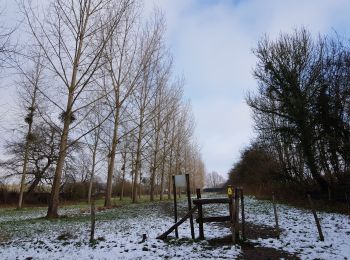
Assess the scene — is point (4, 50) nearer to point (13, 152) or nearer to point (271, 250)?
point (271, 250)

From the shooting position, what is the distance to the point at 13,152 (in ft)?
134

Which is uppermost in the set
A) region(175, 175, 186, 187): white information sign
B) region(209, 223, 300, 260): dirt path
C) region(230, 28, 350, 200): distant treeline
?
region(230, 28, 350, 200): distant treeline

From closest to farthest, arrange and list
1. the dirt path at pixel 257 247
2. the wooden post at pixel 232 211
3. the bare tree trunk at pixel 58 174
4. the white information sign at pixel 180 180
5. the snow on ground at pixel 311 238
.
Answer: the dirt path at pixel 257 247
the snow on ground at pixel 311 238
the wooden post at pixel 232 211
the white information sign at pixel 180 180
the bare tree trunk at pixel 58 174

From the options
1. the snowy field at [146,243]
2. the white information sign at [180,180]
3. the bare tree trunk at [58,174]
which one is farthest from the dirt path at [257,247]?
the bare tree trunk at [58,174]

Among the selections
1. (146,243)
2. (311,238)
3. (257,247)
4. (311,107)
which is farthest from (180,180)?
(311,107)

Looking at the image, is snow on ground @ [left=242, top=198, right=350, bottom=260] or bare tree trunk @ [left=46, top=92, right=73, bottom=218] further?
bare tree trunk @ [left=46, top=92, right=73, bottom=218]

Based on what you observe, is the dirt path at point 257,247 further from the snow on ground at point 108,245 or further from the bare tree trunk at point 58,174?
the bare tree trunk at point 58,174

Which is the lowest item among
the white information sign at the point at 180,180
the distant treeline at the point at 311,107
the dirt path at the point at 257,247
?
the dirt path at the point at 257,247

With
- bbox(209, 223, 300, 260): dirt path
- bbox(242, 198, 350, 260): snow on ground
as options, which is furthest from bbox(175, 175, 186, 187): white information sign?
bbox(242, 198, 350, 260): snow on ground

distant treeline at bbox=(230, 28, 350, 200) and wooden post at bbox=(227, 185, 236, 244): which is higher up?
distant treeline at bbox=(230, 28, 350, 200)

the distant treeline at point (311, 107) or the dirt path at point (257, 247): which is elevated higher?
the distant treeline at point (311, 107)

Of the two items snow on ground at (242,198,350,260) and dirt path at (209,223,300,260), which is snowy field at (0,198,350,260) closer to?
snow on ground at (242,198,350,260)

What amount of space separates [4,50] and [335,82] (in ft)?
64.3

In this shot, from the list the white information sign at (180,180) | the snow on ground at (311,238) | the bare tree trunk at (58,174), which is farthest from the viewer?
the bare tree trunk at (58,174)
